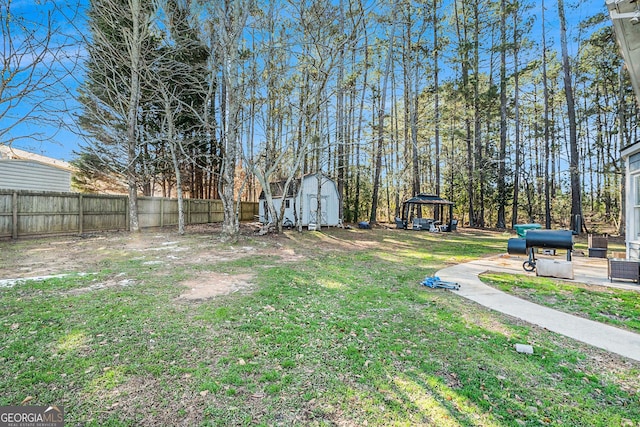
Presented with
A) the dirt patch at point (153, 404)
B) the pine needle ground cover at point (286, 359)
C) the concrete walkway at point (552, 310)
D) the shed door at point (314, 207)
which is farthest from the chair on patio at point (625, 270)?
the shed door at point (314, 207)

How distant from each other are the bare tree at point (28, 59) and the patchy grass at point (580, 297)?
33.6 feet

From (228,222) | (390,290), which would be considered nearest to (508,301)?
(390,290)

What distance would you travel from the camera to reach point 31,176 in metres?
13.7

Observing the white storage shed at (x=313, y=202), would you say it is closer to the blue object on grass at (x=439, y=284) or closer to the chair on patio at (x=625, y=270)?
the blue object on grass at (x=439, y=284)

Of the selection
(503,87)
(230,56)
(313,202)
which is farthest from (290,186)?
(503,87)

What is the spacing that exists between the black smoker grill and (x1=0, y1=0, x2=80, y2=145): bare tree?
11.4 meters

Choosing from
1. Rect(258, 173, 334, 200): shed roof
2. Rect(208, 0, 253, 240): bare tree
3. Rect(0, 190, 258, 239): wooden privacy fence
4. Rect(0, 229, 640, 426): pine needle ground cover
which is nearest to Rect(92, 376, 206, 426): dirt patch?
Rect(0, 229, 640, 426): pine needle ground cover

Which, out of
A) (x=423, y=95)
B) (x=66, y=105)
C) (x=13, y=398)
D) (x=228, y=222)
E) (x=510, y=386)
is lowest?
(x=510, y=386)

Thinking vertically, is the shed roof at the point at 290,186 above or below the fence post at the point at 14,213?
above

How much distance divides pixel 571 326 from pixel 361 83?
1935cm

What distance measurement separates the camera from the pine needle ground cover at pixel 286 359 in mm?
2127

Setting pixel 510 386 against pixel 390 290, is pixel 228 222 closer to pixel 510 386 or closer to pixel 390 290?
pixel 390 290

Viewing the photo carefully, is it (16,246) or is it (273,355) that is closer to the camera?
(273,355)

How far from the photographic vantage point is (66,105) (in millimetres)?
8172
